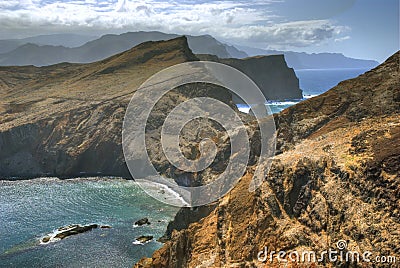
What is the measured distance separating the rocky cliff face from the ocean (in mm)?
17582

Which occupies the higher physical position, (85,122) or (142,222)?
(85,122)

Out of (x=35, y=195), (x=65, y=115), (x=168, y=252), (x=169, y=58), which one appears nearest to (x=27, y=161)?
(x=65, y=115)

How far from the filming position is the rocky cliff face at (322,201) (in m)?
21.5

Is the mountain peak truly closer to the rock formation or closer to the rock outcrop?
the rock outcrop

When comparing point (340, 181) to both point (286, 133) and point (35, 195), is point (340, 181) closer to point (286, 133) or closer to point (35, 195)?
point (286, 133)

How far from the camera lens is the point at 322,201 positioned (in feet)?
79.3

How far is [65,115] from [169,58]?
40.5 meters

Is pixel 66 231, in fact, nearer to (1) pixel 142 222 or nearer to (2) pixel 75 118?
(1) pixel 142 222

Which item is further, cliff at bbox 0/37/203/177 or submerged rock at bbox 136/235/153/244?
cliff at bbox 0/37/203/177

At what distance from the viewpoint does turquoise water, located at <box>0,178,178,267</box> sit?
4603 centimetres

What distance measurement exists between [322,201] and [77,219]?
44.0 meters

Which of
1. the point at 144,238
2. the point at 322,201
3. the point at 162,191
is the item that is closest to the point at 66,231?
the point at 144,238

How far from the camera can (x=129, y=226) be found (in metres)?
55.7

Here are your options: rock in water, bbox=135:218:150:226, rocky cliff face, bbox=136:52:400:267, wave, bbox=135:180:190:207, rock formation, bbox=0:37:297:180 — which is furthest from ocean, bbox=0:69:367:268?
rocky cliff face, bbox=136:52:400:267
